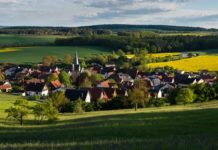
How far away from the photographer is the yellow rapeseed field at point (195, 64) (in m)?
108

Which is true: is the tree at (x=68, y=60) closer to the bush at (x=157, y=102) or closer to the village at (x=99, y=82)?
the village at (x=99, y=82)

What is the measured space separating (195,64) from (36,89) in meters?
44.1

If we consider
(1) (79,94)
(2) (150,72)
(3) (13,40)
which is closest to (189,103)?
(1) (79,94)

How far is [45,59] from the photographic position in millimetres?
121562

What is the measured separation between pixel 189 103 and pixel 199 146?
159ft

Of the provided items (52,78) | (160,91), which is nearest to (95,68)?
(52,78)

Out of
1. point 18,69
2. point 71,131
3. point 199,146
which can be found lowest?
point 18,69

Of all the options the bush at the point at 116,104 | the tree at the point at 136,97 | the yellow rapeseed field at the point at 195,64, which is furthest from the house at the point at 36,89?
the yellow rapeseed field at the point at 195,64

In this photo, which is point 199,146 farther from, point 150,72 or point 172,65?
point 172,65

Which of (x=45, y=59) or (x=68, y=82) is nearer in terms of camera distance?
(x=68, y=82)

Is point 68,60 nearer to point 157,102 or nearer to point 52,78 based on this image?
point 52,78

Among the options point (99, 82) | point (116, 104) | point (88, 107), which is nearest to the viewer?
point (88, 107)

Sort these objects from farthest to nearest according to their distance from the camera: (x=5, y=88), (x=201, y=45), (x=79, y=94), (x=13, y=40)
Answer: (x=13, y=40) < (x=201, y=45) < (x=5, y=88) < (x=79, y=94)

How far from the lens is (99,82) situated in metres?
88.4
